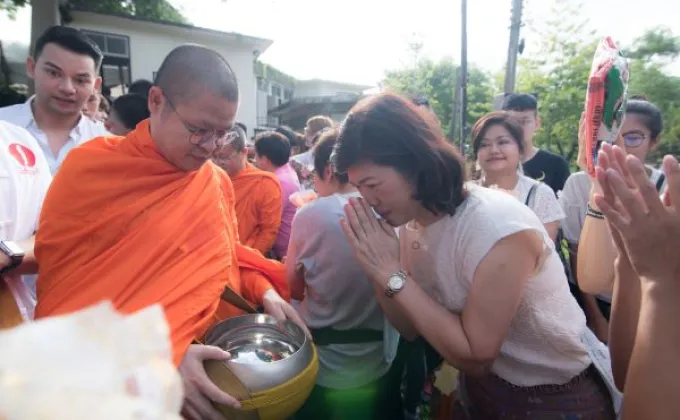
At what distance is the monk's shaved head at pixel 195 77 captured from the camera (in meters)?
1.79

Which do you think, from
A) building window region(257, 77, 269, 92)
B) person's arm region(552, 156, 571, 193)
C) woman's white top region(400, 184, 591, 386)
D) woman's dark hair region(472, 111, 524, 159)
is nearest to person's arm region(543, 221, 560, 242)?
woman's dark hair region(472, 111, 524, 159)

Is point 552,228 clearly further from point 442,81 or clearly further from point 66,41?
point 442,81

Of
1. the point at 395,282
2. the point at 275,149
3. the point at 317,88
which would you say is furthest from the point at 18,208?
the point at 317,88

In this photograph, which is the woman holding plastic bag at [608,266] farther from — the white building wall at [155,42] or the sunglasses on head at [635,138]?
the white building wall at [155,42]

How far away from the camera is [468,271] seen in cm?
161

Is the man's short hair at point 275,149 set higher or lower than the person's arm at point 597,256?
higher

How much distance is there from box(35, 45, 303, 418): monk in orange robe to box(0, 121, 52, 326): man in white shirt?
0.23 ft

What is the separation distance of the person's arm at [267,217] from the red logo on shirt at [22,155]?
2077mm

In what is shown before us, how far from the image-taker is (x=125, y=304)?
1.57 m

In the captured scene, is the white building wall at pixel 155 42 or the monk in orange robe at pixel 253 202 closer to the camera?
the monk in orange robe at pixel 253 202

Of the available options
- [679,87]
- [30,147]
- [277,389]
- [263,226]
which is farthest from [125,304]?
[679,87]

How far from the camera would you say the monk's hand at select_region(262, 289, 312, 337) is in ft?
5.75

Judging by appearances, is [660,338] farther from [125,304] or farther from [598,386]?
[125,304]

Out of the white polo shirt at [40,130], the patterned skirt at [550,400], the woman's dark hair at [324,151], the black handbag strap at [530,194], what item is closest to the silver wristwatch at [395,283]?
the patterned skirt at [550,400]
